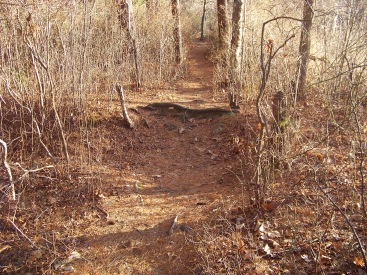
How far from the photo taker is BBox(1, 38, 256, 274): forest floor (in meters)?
3.45

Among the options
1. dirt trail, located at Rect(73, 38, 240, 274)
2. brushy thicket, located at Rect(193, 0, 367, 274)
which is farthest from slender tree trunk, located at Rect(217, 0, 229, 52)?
brushy thicket, located at Rect(193, 0, 367, 274)

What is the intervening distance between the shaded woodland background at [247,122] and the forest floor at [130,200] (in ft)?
0.42

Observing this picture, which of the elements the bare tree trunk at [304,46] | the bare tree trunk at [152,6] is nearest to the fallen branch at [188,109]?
the bare tree trunk at [304,46]

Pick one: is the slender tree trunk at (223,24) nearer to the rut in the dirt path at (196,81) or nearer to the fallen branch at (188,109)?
the rut in the dirt path at (196,81)

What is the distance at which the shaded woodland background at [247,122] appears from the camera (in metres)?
3.21

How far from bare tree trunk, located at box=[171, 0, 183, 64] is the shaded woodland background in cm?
66

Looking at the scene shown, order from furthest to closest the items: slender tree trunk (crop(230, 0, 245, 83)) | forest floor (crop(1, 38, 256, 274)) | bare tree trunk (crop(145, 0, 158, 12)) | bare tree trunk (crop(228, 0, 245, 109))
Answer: bare tree trunk (crop(145, 0, 158, 12)) → slender tree trunk (crop(230, 0, 245, 83)) → bare tree trunk (crop(228, 0, 245, 109)) → forest floor (crop(1, 38, 256, 274))

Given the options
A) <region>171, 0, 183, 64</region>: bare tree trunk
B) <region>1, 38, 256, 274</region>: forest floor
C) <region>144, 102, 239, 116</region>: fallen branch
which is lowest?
<region>1, 38, 256, 274</region>: forest floor

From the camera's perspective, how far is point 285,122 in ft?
14.3

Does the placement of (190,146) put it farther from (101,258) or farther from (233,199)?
(101,258)

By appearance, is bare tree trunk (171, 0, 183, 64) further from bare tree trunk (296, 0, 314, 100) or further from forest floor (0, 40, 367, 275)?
forest floor (0, 40, 367, 275)

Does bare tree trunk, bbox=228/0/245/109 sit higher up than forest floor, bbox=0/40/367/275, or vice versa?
bare tree trunk, bbox=228/0/245/109

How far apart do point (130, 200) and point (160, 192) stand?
445mm

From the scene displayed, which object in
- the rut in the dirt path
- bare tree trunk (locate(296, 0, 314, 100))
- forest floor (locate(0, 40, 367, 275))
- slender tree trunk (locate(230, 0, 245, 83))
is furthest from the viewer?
the rut in the dirt path
